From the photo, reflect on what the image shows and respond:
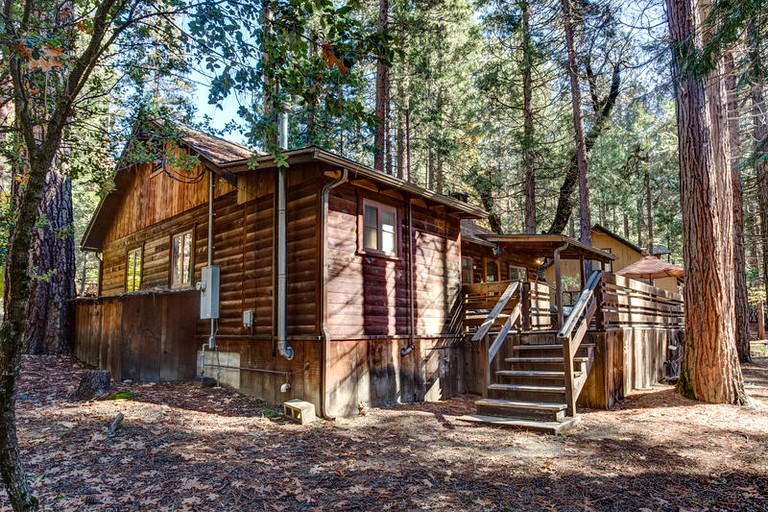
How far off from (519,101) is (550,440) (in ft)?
48.5

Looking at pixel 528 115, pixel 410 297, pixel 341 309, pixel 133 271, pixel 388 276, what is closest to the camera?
pixel 341 309

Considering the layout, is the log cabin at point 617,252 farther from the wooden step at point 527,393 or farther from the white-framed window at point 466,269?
the wooden step at point 527,393

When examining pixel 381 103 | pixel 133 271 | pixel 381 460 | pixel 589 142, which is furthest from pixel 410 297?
pixel 589 142

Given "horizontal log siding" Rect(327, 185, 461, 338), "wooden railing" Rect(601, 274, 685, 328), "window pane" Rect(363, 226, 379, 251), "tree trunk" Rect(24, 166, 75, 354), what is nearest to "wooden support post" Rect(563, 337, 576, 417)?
"wooden railing" Rect(601, 274, 685, 328)

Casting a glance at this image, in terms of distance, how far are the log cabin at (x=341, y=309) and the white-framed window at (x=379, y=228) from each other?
0.10 feet

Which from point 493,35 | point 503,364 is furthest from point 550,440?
point 493,35

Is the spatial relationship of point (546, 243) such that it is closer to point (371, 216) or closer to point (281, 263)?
point (371, 216)

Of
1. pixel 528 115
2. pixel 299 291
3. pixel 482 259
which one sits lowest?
pixel 299 291

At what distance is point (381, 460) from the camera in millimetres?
5590

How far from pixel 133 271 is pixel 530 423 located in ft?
39.3

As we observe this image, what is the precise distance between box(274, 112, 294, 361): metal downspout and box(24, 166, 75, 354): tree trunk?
7.12 metres

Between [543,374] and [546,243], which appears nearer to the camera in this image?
[543,374]

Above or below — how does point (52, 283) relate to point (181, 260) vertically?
below

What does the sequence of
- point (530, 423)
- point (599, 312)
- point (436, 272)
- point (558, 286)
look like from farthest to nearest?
point (558, 286), point (436, 272), point (599, 312), point (530, 423)
